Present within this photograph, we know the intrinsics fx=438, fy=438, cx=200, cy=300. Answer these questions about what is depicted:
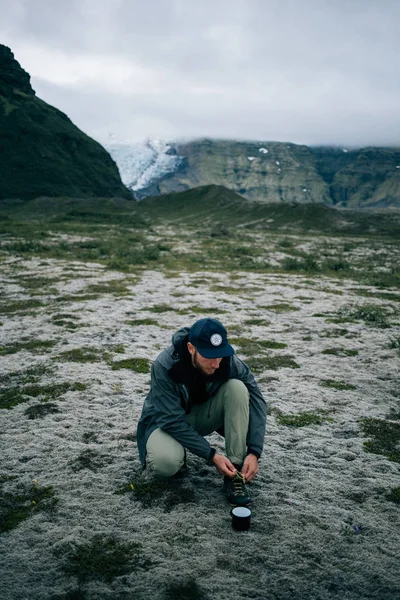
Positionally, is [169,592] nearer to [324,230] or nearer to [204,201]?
[324,230]

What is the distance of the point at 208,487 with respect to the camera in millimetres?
5566

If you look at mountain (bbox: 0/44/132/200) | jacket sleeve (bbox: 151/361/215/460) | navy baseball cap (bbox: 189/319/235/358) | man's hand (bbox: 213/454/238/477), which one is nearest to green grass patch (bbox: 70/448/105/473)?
jacket sleeve (bbox: 151/361/215/460)

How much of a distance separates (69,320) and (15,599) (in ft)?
32.2

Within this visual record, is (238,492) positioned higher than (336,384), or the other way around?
(238,492)

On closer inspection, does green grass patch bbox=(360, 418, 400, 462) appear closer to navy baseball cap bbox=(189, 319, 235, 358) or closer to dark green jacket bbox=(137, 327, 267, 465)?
dark green jacket bbox=(137, 327, 267, 465)

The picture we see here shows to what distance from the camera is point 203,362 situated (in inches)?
199

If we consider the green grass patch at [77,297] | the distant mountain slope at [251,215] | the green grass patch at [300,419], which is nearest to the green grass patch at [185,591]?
the green grass patch at [300,419]

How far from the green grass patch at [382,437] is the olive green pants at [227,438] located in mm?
2251

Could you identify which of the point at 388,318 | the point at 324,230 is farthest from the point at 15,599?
the point at 324,230

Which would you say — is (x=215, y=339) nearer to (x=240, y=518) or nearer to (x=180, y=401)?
(x=180, y=401)

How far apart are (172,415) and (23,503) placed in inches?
78.2

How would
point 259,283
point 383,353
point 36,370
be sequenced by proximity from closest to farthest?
point 36,370, point 383,353, point 259,283

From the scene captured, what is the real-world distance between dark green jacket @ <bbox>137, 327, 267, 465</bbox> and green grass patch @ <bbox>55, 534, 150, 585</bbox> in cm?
124

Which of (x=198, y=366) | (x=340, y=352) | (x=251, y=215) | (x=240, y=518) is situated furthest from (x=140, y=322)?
(x=251, y=215)
